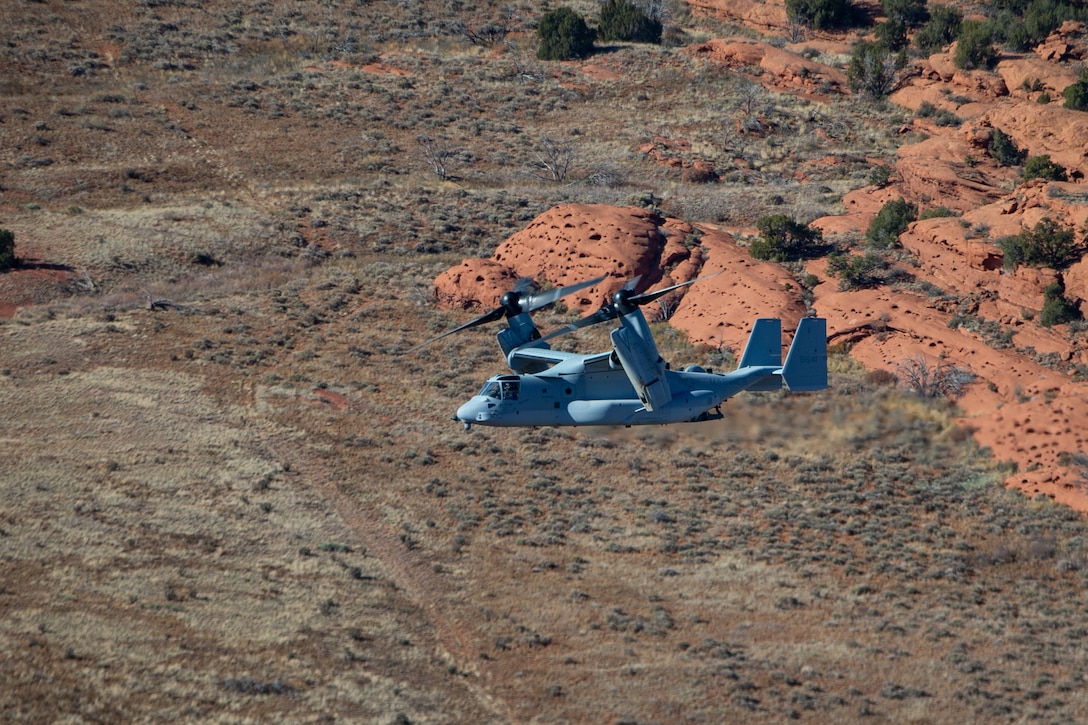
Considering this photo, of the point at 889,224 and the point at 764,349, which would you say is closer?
the point at 764,349

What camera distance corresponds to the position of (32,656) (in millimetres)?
39312

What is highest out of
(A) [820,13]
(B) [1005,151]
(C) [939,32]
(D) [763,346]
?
(A) [820,13]

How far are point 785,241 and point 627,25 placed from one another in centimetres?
4417

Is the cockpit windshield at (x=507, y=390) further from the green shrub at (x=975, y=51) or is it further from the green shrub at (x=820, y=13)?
the green shrub at (x=820, y=13)

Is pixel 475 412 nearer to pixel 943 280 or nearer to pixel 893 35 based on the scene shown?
pixel 943 280

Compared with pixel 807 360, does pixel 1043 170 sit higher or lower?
lower

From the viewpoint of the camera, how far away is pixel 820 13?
10762 cm

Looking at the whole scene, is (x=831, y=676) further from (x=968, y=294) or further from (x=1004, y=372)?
(x=968, y=294)

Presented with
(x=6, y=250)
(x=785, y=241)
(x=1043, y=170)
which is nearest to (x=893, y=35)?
(x=1043, y=170)

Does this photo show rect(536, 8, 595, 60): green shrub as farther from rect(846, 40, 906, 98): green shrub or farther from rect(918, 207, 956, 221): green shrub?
rect(918, 207, 956, 221): green shrub

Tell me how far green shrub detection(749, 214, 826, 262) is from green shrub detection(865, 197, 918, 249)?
294cm

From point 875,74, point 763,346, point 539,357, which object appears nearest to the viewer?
point 539,357

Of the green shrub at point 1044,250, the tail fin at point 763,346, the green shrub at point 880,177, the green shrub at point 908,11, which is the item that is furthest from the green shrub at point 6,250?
the green shrub at point 908,11

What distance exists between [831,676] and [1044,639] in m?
8.23
